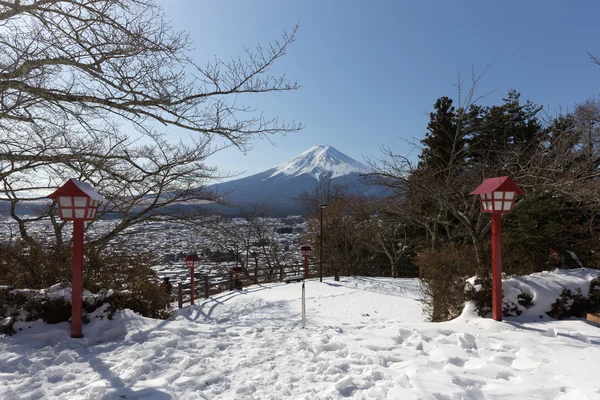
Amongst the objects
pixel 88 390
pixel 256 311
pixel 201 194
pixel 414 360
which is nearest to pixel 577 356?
pixel 414 360

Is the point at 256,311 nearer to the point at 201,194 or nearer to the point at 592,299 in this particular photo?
the point at 201,194

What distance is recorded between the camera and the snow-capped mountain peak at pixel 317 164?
118 m

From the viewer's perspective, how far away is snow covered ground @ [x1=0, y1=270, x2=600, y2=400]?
9.10ft

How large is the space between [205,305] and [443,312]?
25.1 feet

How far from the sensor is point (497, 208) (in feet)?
16.0

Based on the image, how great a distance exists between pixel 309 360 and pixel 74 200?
381 centimetres

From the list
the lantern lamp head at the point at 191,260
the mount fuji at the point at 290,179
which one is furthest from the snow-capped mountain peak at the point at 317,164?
the lantern lamp head at the point at 191,260

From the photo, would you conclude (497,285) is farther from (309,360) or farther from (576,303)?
(309,360)

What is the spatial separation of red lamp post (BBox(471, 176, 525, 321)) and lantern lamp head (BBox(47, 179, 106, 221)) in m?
5.92

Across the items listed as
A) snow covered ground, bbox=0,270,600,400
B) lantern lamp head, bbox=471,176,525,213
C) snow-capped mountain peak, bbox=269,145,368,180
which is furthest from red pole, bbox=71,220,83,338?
snow-capped mountain peak, bbox=269,145,368,180

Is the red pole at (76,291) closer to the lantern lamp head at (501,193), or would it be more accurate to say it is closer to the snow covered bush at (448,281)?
the snow covered bush at (448,281)

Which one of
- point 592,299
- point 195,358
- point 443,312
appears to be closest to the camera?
point 195,358

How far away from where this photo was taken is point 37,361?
11.3 feet

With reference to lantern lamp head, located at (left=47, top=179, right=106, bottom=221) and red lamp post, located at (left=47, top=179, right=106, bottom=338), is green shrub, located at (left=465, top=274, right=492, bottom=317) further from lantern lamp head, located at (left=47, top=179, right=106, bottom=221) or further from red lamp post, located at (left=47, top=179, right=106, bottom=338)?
lantern lamp head, located at (left=47, top=179, right=106, bottom=221)
